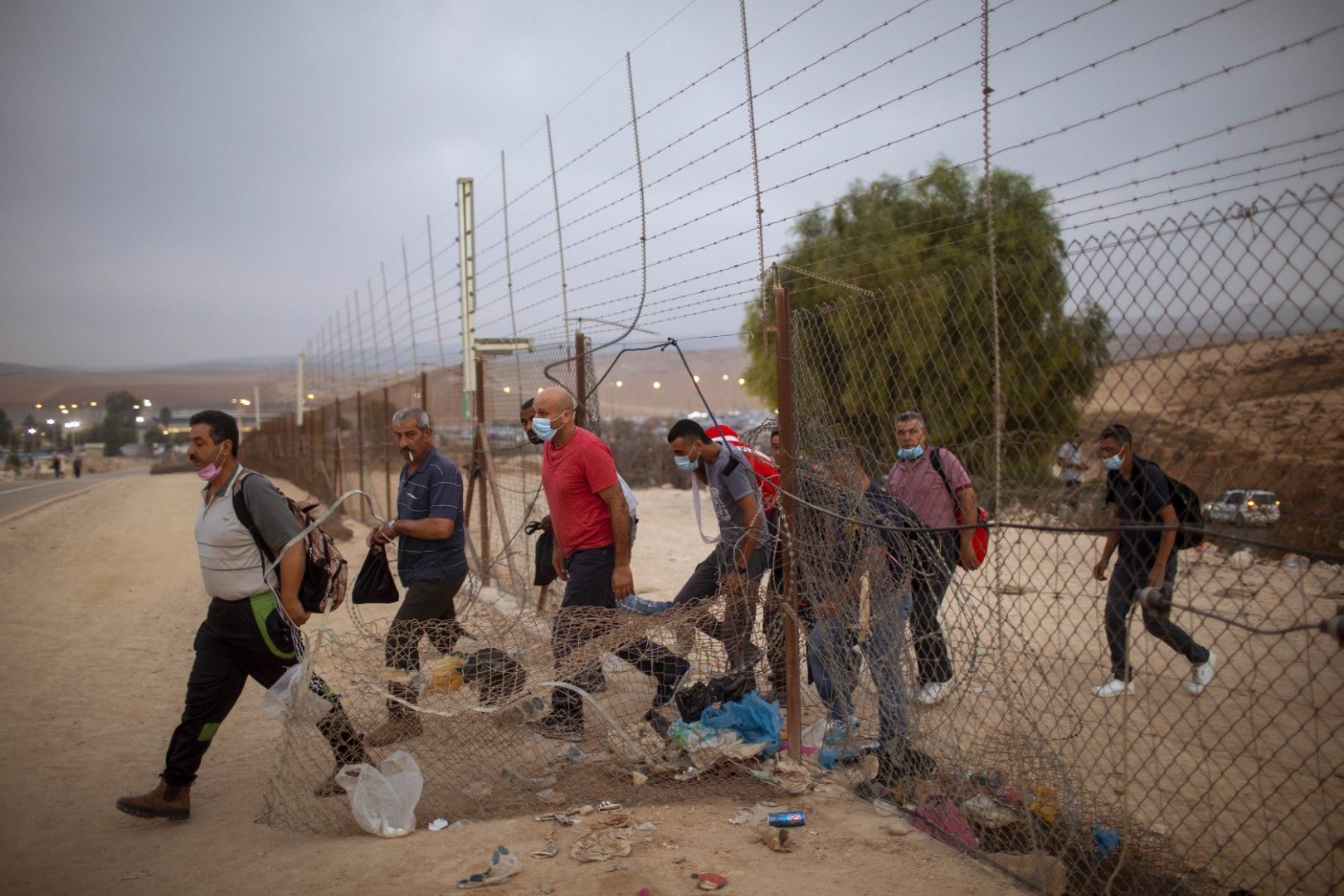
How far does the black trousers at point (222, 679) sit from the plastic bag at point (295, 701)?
0.15 ft

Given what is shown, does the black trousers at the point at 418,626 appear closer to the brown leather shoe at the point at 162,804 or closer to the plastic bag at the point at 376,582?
the plastic bag at the point at 376,582

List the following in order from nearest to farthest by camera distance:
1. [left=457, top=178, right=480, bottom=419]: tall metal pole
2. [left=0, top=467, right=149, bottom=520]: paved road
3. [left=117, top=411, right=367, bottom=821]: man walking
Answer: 1. [left=117, top=411, right=367, bottom=821]: man walking
2. [left=457, top=178, right=480, bottom=419]: tall metal pole
3. [left=0, top=467, right=149, bottom=520]: paved road

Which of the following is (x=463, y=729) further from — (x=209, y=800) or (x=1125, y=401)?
(x=1125, y=401)

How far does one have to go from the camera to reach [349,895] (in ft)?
10.5

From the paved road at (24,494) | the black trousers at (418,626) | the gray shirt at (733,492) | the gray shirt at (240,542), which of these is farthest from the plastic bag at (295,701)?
the paved road at (24,494)

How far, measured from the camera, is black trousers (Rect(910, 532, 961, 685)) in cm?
422

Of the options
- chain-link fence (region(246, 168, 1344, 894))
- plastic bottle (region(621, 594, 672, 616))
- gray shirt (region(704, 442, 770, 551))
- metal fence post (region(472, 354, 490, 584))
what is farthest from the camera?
metal fence post (region(472, 354, 490, 584))

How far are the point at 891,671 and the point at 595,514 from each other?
170cm

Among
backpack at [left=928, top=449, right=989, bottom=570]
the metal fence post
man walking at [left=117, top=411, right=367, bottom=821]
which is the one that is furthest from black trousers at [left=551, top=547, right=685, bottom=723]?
the metal fence post

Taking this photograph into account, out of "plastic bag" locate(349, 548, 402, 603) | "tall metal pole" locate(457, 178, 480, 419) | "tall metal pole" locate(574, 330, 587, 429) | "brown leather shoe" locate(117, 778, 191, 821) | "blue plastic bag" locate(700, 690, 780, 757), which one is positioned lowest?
"brown leather shoe" locate(117, 778, 191, 821)

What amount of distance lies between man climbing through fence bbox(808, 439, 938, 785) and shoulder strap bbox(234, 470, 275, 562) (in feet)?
8.17

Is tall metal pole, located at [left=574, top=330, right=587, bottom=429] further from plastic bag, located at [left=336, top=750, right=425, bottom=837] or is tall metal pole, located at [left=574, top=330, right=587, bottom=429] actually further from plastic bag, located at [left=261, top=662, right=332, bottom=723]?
plastic bag, located at [left=336, top=750, right=425, bottom=837]

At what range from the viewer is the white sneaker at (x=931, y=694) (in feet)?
13.2

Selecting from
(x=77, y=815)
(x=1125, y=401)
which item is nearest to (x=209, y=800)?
(x=77, y=815)
